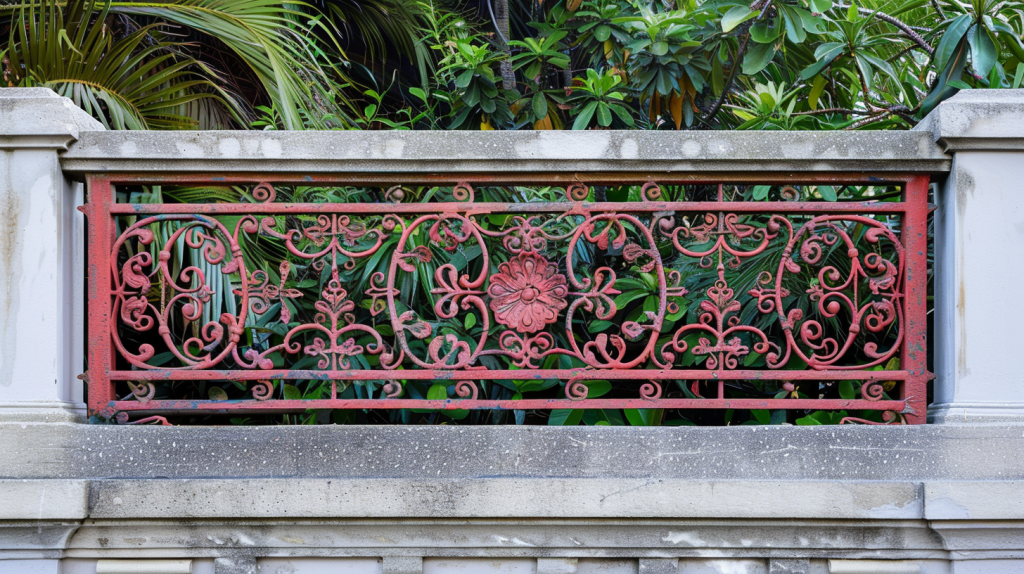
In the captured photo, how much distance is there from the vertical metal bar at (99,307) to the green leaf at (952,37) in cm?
304

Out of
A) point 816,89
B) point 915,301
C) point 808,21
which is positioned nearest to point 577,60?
point 816,89

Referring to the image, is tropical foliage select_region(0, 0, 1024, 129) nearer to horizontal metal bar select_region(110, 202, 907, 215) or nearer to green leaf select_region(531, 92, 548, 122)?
green leaf select_region(531, 92, 548, 122)

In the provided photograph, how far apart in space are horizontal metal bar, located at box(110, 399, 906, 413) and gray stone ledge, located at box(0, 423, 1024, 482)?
0.09 metres

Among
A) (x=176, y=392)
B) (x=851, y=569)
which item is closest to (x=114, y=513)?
(x=176, y=392)

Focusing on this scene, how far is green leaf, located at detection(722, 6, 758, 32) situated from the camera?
2688mm

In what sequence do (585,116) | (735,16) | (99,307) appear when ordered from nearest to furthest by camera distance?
(99,307) < (735,16) < (585,116)

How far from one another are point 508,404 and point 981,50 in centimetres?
216

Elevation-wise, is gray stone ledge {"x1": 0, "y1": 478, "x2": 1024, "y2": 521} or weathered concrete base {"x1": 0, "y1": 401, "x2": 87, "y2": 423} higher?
weathered concrete base {"x1": 0, "y1": 401, "x2": 87, "y2": 423}

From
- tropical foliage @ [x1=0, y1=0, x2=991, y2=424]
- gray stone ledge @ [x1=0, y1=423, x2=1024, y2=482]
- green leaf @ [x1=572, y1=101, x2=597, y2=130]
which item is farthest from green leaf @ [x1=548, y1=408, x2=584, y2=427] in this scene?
green leaf @ [x1=572, y1=101, x2=597, y2=130]

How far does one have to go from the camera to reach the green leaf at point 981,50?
2.48 m

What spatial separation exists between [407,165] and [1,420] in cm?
146

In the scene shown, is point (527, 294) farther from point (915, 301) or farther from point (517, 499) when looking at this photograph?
point (915, 301)

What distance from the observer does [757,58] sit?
9.50 feet

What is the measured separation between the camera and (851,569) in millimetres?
2084
